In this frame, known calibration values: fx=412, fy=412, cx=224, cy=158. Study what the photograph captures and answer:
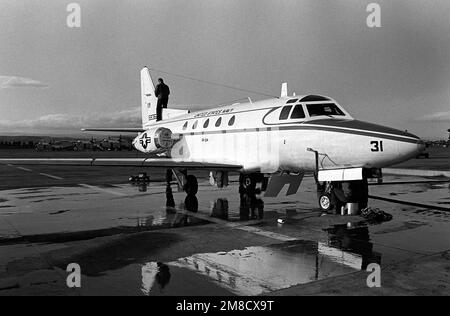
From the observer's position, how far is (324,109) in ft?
41.3

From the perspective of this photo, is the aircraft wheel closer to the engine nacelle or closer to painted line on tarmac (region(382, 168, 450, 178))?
the engine nacelle

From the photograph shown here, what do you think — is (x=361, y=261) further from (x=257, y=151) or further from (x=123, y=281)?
(x=257, y=151)

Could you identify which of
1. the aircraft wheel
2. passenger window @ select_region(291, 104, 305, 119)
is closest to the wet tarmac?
the aircraft wheel

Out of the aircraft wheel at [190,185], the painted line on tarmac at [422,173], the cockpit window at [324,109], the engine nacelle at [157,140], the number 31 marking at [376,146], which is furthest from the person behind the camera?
the painted line on tarmac at [422,173]

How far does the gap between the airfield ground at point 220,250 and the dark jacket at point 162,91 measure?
10.3m

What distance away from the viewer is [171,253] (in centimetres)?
788

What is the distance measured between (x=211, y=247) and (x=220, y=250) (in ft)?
1.02

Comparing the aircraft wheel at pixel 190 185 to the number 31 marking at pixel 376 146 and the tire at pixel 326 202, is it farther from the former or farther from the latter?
the number 31 marking at pixel 376 146

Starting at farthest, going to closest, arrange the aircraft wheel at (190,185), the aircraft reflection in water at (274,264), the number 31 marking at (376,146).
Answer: the aircraft wheel at (190,185)
the number 31 marking at (376,146)
the aircraft reflection in water at (274,264)

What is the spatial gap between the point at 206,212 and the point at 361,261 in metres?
6.69

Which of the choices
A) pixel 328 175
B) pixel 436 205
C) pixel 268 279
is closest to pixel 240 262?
pixel 268 279

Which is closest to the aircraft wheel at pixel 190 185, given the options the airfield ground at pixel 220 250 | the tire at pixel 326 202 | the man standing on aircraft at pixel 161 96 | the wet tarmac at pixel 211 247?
the wet tarmac at pixel 211 247

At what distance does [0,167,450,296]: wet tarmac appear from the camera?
19.8 ft

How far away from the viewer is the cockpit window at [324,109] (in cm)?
1254
